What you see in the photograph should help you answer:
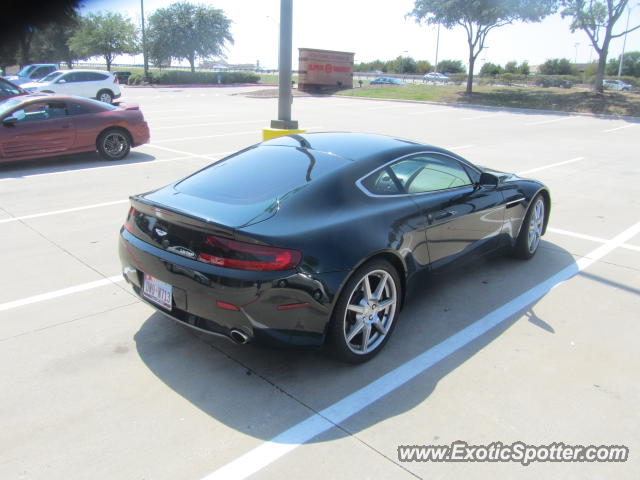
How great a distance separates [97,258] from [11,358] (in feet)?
6.31

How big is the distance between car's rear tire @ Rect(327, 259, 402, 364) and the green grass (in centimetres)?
2639

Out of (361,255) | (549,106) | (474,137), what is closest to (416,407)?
(361,255)

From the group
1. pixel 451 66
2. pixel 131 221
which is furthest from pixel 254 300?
pixel 451 66

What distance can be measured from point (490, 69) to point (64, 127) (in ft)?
239

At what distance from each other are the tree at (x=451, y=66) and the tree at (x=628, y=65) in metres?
24.7

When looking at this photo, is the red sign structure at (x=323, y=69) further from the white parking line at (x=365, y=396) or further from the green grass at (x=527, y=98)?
the white parking line at (x=365, y=396)

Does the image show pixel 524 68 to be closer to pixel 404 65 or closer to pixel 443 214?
pixel 404 65

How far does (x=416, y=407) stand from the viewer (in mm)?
3156

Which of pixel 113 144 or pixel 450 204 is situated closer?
pixel 450 204

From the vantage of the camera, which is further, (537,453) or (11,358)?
(11,358)

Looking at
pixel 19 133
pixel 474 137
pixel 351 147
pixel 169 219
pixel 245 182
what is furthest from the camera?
pixel 474 137

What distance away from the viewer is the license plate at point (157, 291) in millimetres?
3392

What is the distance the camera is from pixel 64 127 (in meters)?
10.0

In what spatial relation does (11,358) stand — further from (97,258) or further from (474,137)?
(474,137)
